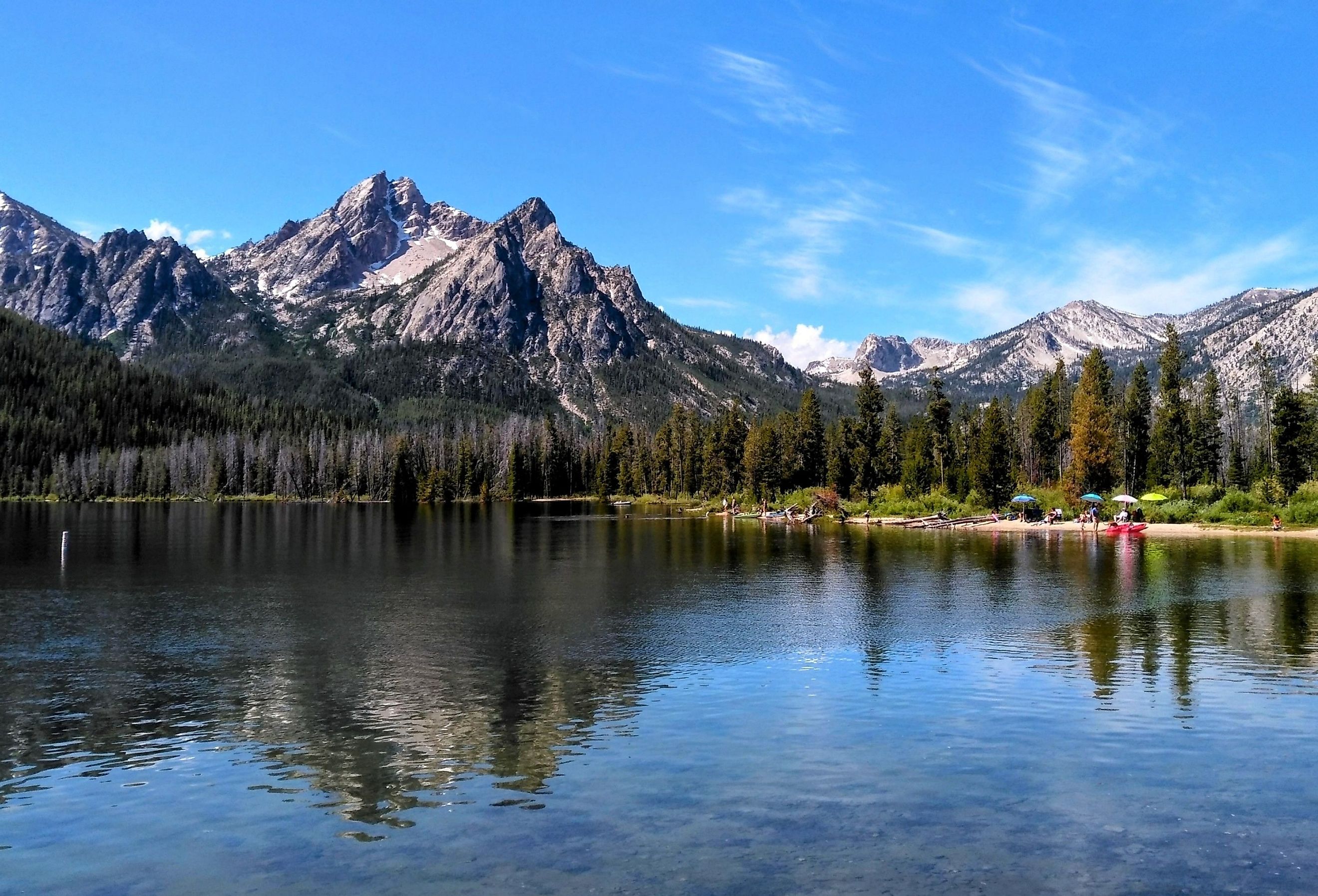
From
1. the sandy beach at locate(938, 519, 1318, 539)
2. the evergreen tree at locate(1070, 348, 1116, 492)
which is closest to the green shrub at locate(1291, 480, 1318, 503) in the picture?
the sandy beach at locate(938, 519, 1318, 539)

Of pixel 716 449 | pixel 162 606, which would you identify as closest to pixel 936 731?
pixel 162 606

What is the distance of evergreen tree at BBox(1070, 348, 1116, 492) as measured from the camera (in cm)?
11356

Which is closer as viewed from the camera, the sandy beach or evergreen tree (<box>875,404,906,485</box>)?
the sandy beach

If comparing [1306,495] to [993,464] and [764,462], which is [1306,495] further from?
[764,462]

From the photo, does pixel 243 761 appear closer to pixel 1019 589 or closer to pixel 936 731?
pixel 936 731

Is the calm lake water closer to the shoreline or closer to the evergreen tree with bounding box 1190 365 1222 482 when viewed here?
the shoreline

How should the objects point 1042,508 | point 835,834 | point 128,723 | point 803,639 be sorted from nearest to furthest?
point 835,834 → point 128,723 → point 803,639 → point 1042,508

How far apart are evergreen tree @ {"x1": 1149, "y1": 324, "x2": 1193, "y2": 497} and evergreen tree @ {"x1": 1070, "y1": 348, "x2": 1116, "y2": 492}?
28.2 feet

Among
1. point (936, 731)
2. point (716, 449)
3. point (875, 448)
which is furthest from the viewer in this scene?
point (716, 449)

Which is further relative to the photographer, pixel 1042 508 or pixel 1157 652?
pixel 1042 508

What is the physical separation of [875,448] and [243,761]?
5016 inches

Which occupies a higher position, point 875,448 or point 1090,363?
point 1090,363

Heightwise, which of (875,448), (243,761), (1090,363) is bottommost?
(243,761)

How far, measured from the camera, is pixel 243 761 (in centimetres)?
2091
